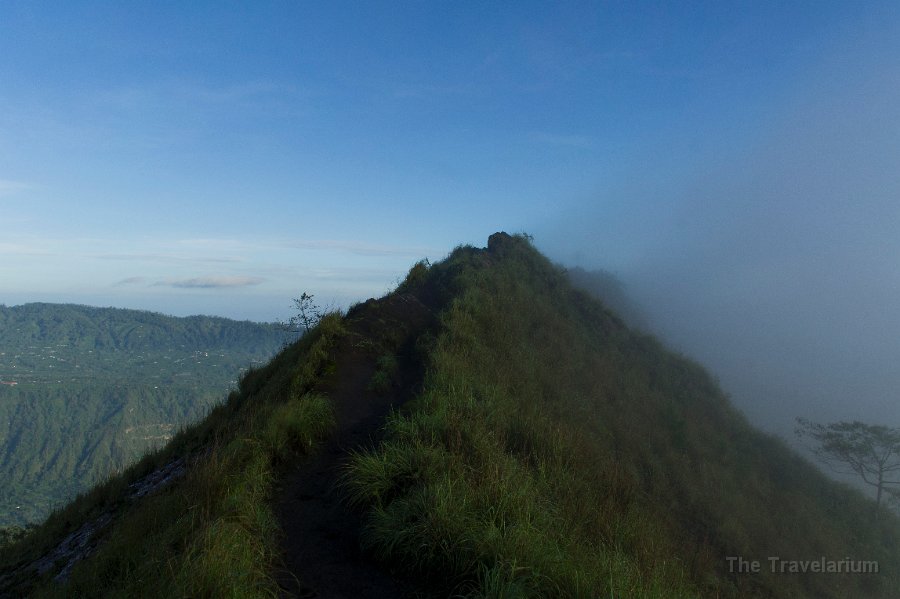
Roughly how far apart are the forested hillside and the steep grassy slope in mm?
3516

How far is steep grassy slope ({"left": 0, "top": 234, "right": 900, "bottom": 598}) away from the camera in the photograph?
379cm

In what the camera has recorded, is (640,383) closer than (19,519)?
Yes

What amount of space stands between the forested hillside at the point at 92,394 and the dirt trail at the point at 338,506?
13.5 feet

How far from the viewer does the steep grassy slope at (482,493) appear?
149 inches

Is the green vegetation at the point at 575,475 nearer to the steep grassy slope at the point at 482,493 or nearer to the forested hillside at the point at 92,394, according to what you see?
the steep grassy slope at the point at 482,493

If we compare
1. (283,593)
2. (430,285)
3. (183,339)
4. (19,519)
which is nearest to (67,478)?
(19,519)

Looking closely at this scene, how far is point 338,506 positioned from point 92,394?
14013 cm

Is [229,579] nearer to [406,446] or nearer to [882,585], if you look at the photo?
[406,446]

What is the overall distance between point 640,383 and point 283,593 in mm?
17657

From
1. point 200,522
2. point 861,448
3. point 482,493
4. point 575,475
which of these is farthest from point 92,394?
point 482,493

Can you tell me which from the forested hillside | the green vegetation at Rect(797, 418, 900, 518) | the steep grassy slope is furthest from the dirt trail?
the green vegetation at Rect(797, 418, 900, 518)

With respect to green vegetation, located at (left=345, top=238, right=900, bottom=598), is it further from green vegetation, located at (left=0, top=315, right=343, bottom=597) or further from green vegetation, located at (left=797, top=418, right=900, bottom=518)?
green vegetation, located at (left=797, top=418, right=900, bottom=518)

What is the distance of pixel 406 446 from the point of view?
5.70 meters

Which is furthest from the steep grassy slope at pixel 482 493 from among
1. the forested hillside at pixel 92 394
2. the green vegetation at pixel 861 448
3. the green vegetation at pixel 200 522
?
the green vegetation at pixel 861 448
